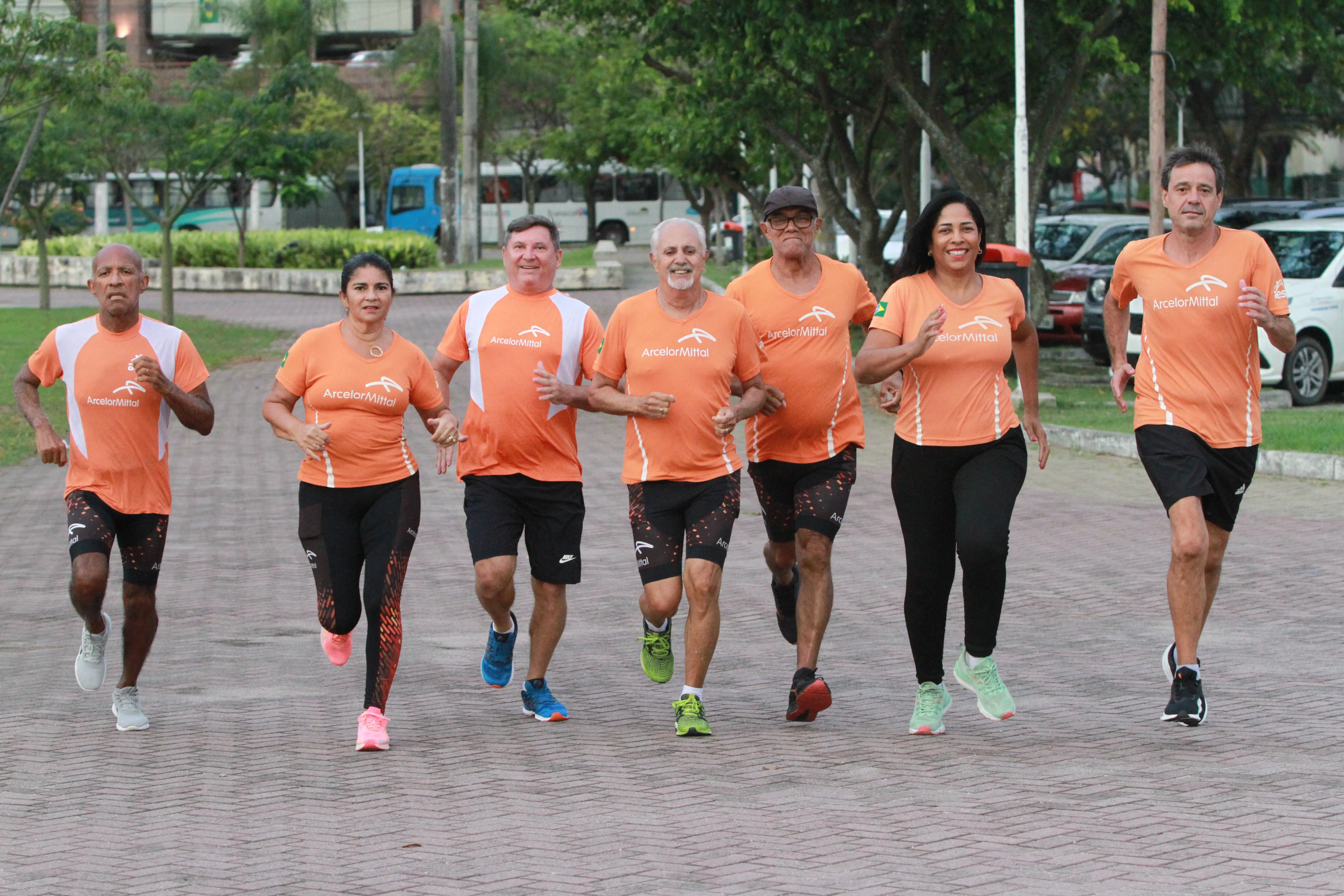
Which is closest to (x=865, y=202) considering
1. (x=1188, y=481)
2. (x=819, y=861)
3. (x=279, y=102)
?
(x=279, y=102)

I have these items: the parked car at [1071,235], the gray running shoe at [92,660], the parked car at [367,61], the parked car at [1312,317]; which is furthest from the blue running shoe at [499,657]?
the parked car at [367,61]

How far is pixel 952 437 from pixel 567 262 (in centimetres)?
3456

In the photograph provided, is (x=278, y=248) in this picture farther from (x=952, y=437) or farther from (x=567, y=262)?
(x=952, y=437)

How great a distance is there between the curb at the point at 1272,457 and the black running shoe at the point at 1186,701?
6439 mm

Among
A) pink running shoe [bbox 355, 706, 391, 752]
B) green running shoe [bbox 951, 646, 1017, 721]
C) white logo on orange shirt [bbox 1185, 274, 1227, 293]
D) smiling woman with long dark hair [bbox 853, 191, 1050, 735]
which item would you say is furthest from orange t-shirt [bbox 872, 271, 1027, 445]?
pink running shoe [bbox 355, 706, 391, 752]

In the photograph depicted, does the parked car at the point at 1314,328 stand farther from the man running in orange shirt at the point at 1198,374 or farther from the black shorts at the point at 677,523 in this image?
the black shorts at the point at 677,523

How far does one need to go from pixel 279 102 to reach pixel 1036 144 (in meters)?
12.4

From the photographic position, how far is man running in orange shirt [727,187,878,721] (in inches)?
251

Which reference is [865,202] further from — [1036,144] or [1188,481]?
[1188,481]

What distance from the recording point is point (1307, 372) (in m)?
17.5

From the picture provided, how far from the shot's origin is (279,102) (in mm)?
27312

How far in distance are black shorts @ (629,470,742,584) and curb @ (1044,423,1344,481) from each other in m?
7.15

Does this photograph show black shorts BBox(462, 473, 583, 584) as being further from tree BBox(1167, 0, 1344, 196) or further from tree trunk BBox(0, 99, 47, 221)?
tree BBox(1167, 0, 1344, 196)

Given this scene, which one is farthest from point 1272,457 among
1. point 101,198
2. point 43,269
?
point 101,198
